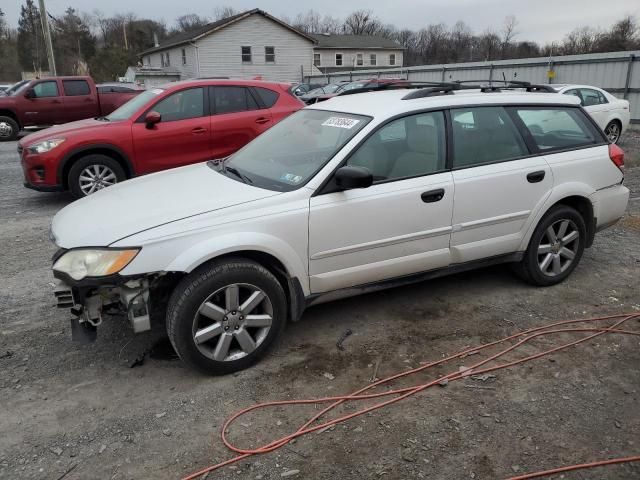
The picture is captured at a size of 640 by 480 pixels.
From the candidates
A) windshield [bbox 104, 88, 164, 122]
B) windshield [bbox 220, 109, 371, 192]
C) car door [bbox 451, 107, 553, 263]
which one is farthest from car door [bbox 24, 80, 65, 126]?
car door [bbox 451, 107, 553, 263]

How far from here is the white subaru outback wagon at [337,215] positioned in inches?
125

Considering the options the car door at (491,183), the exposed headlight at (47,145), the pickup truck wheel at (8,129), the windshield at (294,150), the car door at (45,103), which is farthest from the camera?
the pickup truck wheel at (8,129)

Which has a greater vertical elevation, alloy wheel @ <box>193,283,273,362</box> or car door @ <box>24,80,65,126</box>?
car door @ <box>24,80,65,126</box>

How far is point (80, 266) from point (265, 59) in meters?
39.0

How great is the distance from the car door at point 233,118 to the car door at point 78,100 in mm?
9499

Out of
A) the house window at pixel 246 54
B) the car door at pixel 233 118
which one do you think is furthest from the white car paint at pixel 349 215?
the house window at pixel 246 54

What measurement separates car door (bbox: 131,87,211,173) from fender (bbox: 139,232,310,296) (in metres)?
4.86

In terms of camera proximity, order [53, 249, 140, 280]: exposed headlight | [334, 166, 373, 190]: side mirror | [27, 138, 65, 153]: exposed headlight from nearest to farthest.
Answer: [53, 249, 140, 280]: exposed headlight → [334, 166, 373, 190]: side mirror → [27, 138, 65, 153]: exposed headlight

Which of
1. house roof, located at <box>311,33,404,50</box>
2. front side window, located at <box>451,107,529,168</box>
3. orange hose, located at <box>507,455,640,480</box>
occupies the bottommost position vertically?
orange hose, located at <box>507,455,640,480</box>

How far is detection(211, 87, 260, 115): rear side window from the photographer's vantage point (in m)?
8.02

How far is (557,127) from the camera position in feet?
15.1

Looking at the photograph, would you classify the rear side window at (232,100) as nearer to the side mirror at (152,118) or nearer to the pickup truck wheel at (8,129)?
the side mirror at (152,118)

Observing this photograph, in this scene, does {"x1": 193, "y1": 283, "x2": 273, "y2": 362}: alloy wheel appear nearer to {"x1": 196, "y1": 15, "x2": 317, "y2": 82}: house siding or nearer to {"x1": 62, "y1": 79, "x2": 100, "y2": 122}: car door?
{"x1": 62, "y1": 79, "x2": 100, "y2": 122}: car door

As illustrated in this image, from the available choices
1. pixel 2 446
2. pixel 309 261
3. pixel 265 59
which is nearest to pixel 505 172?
pixel 309 261
